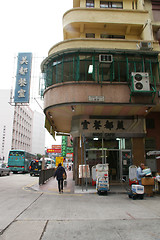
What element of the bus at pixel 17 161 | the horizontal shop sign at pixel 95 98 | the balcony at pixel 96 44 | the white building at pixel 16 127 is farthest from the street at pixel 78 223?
the white building at pixel 16 127

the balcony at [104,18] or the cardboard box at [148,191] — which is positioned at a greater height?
the balcony at [104,18]

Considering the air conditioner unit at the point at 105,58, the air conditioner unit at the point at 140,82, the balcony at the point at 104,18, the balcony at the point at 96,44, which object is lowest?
the air conditioner unit at the point at 140,82

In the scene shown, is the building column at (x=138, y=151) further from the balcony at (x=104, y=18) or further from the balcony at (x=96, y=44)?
the balcony at (x=104, y=18)

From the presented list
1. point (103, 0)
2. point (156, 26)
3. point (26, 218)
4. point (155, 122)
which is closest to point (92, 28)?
point (103, 0)

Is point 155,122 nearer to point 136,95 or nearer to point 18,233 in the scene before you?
point 136,95

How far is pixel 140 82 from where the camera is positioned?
36.2 feet

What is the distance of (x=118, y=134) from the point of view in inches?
499

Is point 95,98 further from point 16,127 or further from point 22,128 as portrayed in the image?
point 22,128

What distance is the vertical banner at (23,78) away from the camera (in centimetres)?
1444

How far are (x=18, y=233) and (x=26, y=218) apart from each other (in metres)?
1.18

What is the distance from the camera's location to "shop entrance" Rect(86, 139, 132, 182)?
12.7m

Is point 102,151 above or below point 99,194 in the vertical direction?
above

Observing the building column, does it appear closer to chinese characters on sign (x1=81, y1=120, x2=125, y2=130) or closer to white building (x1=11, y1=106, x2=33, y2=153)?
chinese characters on sign (x1=81, y1=120, x2=125, y2=130)

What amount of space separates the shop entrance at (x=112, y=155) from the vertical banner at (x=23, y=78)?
6082 millimetres
